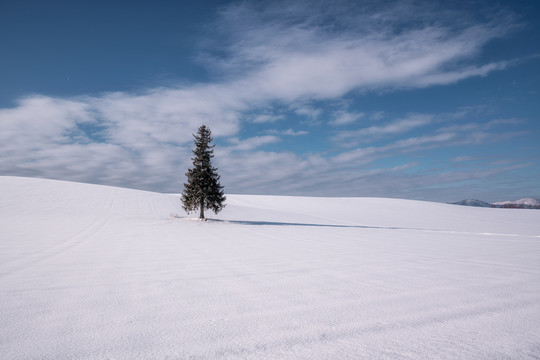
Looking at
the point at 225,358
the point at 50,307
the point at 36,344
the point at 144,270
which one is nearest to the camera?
the point at 225,358

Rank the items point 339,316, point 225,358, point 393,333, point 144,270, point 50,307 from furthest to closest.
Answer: point 144,270, point 50,307, point 339,316, point 393,333, point 225,358

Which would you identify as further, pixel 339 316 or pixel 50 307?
Answer: pixel 50 307

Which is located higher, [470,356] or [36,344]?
[36,344]

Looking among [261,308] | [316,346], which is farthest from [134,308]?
[316,346]

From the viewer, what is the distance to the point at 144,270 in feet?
17.3

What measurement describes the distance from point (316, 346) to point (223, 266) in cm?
371

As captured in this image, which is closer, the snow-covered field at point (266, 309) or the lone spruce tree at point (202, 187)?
the snow-covered field at point (266, 309)

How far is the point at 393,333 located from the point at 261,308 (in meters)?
1.40

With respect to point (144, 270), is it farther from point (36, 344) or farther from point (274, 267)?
point (36, 344)

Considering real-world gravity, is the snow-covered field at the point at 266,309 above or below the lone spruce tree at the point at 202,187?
below

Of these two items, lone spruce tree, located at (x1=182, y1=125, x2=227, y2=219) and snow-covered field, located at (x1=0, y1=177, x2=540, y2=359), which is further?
lone spruce tree, located at (x1=182, y1=125, x2=227, y2=219)

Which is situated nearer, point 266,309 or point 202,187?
point 266,309

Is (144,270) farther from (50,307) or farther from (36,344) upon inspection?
(36,344)

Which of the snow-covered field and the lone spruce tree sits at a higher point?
the lone spruce tree
